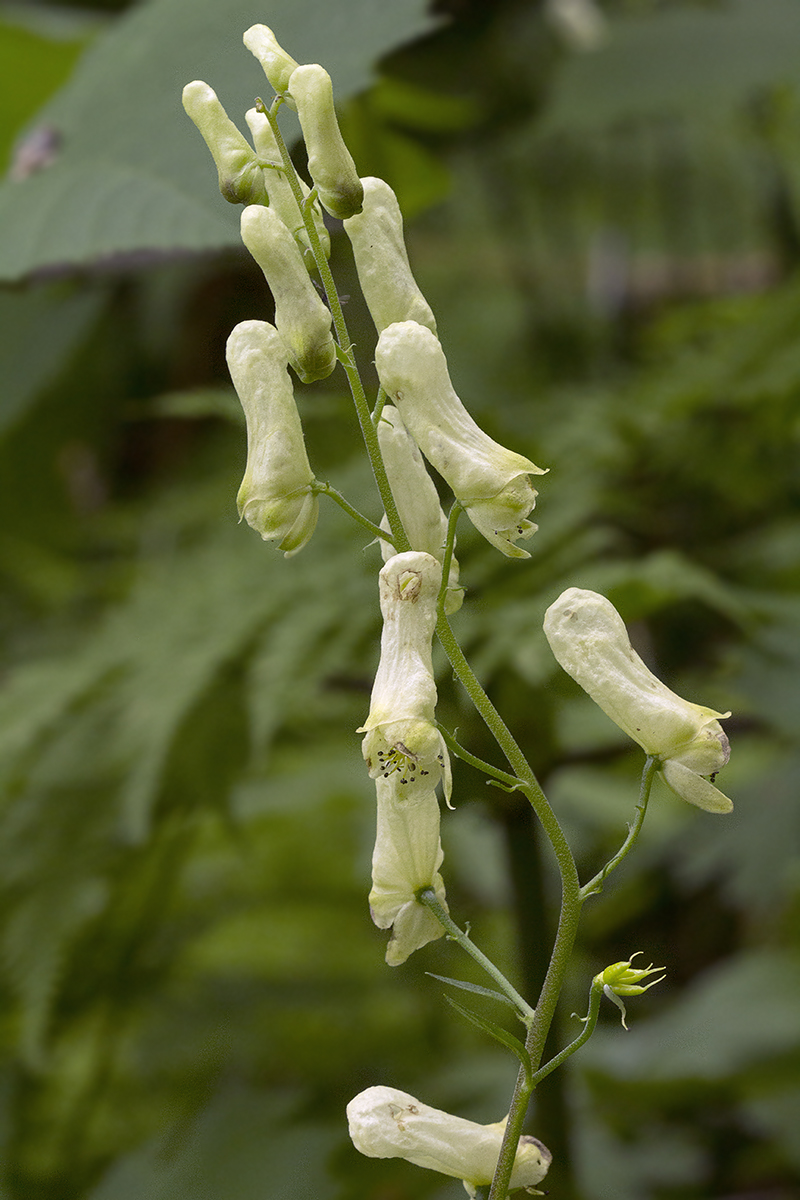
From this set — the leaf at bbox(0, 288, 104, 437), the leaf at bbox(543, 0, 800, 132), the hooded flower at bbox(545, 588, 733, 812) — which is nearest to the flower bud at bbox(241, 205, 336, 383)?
the hooded flower at bbox(545, 588, 733, 812)

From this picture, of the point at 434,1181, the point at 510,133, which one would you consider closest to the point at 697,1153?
the point at 434,1181

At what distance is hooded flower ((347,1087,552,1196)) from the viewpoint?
504 millimetres

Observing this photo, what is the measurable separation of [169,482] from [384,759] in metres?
1.45

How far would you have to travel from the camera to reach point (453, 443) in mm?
486

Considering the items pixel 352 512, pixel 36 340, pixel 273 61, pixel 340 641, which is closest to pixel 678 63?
pixel 36 340

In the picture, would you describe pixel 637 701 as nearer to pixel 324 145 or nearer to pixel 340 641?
pixel 324 145

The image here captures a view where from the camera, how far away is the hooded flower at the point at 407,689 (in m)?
0.45

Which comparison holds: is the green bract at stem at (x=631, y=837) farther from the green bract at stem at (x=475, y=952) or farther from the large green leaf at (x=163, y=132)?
the large green leaf at (x=163, y=132)

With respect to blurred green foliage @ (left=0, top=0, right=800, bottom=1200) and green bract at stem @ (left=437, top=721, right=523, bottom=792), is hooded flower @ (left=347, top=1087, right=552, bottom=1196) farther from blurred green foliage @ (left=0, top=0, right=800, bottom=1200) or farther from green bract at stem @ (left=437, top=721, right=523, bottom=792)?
blurred green foliage @ (left=0, top=0, right=800, bottom=1200)

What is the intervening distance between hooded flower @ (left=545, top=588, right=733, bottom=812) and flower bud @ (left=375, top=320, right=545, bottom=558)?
46 mm

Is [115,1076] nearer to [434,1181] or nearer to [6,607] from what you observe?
[434,1181]

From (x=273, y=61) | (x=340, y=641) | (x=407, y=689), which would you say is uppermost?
(x=273, y=61)

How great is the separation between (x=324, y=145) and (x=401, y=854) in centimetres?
29

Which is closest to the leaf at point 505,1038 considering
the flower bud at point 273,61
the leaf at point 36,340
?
the flower bud at point 273,61
